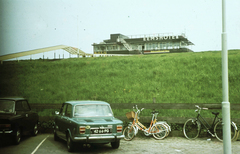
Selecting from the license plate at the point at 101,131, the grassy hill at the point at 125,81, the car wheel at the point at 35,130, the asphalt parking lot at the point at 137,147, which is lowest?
the asphalt parking lot at the point at 137,147

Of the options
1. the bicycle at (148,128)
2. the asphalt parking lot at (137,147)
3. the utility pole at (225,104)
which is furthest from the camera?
the bicycle at (148,128)

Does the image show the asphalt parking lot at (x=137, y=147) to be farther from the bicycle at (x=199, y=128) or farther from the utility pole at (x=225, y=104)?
the utility pole at (x=225, y=104)

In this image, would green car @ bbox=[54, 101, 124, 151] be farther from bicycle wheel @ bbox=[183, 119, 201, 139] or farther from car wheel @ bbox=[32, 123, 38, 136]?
bicycle wheel @ bbox=[183, 119, 201, 139]

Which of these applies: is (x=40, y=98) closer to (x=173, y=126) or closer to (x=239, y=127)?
(x=173, y=126)

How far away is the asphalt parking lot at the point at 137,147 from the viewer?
25.5 feet

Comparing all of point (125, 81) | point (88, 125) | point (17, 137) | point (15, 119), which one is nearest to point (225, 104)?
point (88, 125)

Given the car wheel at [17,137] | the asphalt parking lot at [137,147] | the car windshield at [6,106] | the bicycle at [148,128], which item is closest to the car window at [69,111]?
the asphalt parking lot at [137,147]

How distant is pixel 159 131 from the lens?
9828 millimetres

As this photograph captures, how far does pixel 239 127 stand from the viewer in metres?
9.70

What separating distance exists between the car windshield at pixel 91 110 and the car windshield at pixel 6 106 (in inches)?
105

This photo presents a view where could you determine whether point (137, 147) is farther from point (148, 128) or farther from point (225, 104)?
point (225, 104)

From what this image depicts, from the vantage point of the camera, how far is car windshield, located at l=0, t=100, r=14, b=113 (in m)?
8.73

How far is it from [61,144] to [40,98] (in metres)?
11.3

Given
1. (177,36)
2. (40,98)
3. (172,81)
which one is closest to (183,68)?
(172,81)
